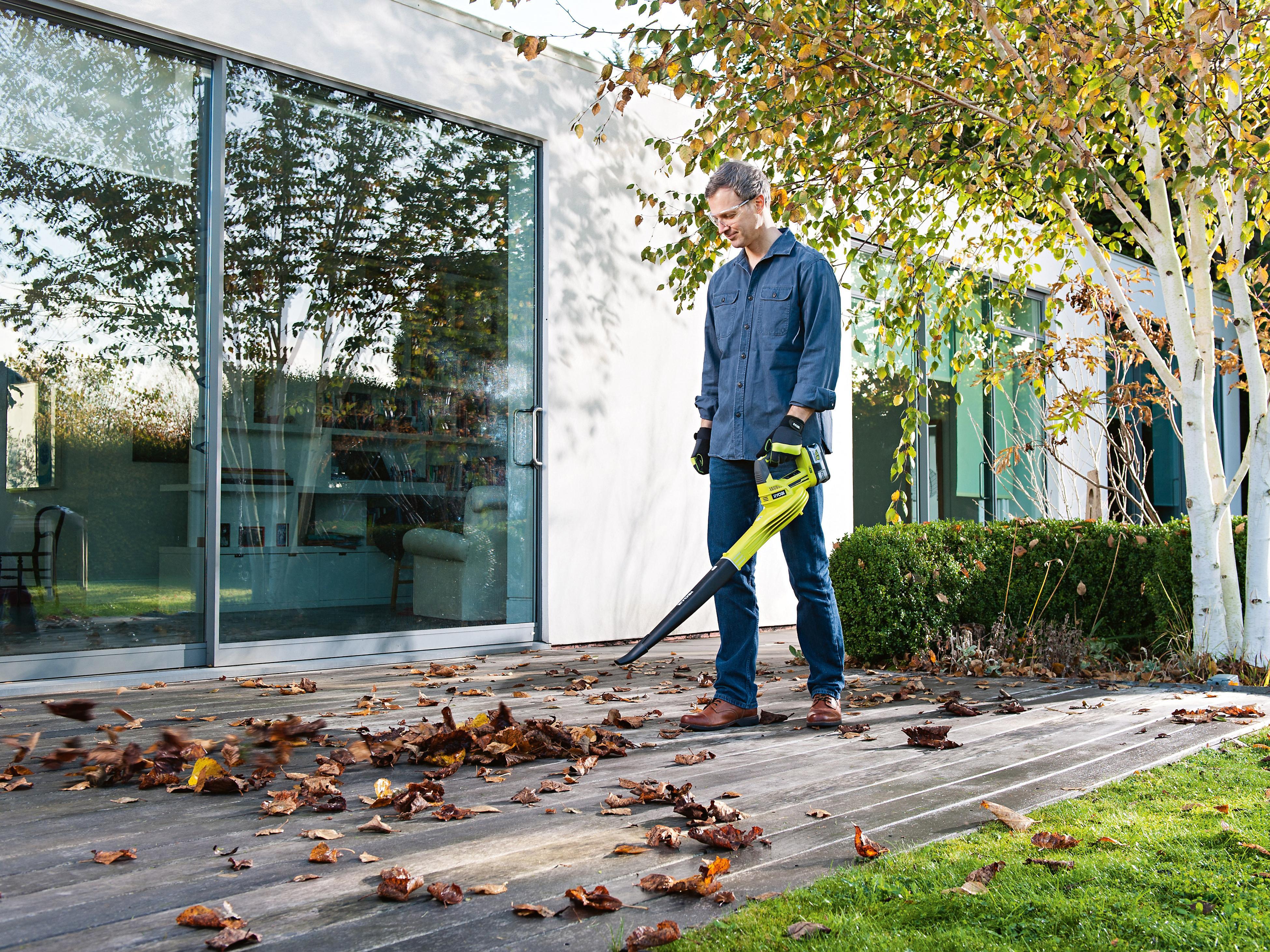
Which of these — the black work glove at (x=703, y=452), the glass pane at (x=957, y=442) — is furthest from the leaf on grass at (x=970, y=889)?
the glass pane at (x=957, y=442)

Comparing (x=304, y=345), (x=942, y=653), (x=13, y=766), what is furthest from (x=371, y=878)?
(x=942, y=653)

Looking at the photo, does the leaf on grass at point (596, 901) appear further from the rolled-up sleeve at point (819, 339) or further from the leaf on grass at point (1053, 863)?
the rolled-up sleeve at point (819, 339)

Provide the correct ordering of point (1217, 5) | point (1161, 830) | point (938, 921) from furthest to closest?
1. point (1217, 5)
2. point (1161, 830)
3. point (938, 921)

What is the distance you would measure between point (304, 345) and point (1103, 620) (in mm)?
4548

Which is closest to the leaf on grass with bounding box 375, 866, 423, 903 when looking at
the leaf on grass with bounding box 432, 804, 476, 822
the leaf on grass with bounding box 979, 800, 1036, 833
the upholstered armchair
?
the leaf on grass with bounding box 432, 804, 476, 822

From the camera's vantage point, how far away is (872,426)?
8.62m

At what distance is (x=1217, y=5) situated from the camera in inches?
148

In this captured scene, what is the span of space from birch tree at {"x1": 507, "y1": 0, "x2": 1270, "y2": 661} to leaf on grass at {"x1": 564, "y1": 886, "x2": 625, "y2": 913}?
3024 mm

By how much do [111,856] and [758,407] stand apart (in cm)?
223

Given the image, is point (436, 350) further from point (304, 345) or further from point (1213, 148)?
point (1213, 148)

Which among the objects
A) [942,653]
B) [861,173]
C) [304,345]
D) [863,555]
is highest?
[861,173]

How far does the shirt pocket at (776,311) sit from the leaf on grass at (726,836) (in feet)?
5.82

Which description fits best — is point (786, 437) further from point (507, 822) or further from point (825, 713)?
point (507, 822)

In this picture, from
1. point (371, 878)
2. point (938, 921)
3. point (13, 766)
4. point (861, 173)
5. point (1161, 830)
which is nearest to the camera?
point (938, 921)
